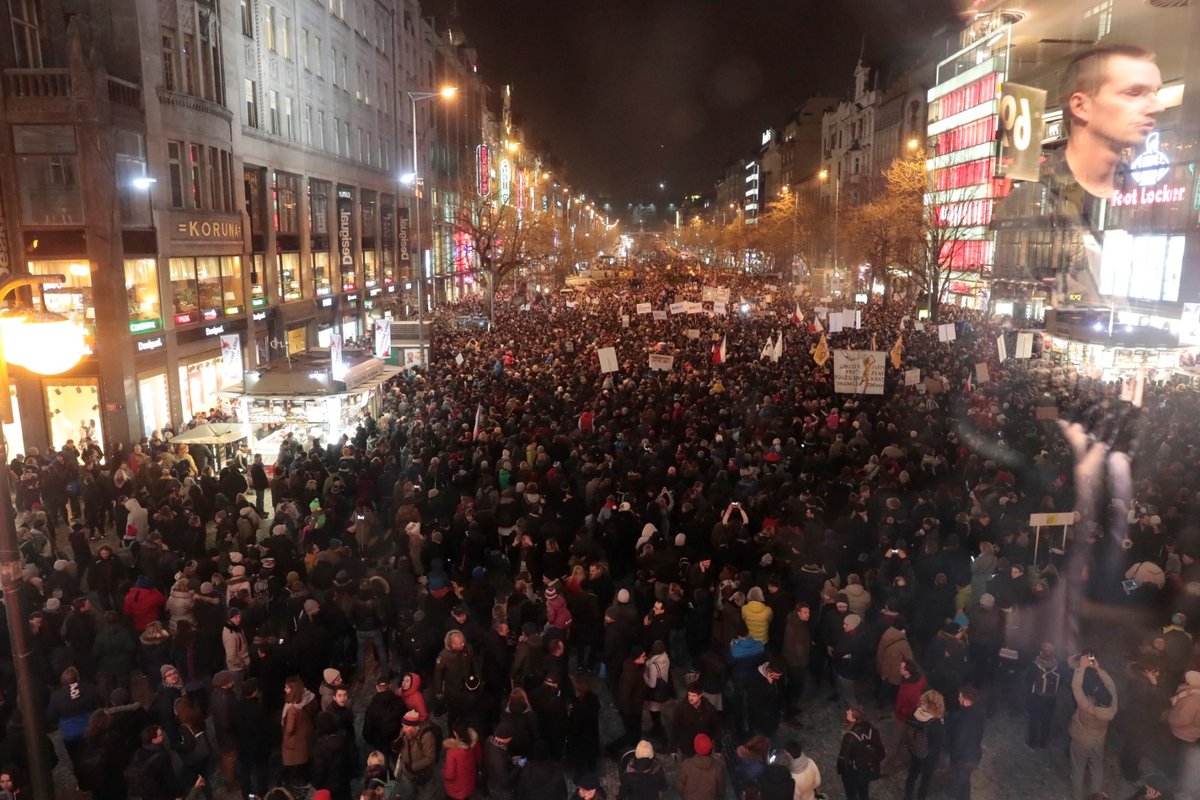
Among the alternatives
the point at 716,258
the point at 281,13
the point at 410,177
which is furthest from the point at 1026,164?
the point at 716,258

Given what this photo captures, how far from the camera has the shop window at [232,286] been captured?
28.1 meters

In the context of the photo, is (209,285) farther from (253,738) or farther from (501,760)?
(501,760)

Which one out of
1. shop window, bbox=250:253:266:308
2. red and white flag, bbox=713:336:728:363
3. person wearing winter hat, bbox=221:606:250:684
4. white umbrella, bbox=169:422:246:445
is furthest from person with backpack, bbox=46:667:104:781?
shop window, bbox=250:253:266:308

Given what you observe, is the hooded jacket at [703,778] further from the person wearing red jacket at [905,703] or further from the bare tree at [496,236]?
the bare tree at [496,236]

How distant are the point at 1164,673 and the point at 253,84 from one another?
32558 mm

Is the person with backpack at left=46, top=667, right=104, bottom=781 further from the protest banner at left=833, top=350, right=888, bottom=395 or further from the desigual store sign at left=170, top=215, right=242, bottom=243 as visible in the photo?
the desigual store sign at left=170, top=215, right=242, bottom=243

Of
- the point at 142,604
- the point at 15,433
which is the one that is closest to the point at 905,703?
the point at 142,604

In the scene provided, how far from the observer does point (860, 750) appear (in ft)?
24.7

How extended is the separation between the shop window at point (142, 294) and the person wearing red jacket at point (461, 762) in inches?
737

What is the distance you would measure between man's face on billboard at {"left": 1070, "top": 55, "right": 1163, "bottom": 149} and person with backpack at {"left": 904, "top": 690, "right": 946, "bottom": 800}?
44.0 metres

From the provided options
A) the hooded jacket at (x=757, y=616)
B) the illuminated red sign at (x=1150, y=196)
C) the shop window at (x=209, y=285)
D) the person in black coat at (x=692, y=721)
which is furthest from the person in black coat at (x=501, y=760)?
the illuminated red sign at (x=1150, y=196)

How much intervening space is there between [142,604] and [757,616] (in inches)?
269

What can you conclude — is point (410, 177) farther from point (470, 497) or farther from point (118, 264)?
point (470, 497)

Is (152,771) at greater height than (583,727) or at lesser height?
greater
